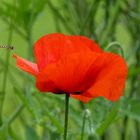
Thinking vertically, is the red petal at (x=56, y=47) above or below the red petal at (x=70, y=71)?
above

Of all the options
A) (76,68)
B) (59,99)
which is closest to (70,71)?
(76,68)

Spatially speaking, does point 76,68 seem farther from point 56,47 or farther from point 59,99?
point 59,99

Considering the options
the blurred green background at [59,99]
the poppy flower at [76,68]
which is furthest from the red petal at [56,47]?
the blurred green background at [59,99]

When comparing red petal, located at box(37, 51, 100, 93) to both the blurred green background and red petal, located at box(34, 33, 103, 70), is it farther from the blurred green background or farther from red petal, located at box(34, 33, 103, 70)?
the blurred green background

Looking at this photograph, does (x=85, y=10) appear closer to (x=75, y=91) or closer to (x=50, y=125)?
(x=50, y=125)

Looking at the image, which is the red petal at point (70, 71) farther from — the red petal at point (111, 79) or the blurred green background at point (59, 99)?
the blurred green background at point (59, 99)

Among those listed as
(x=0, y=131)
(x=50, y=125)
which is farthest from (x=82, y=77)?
(x=50, y=125)

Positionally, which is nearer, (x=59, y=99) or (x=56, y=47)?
(x=56, y=47)
